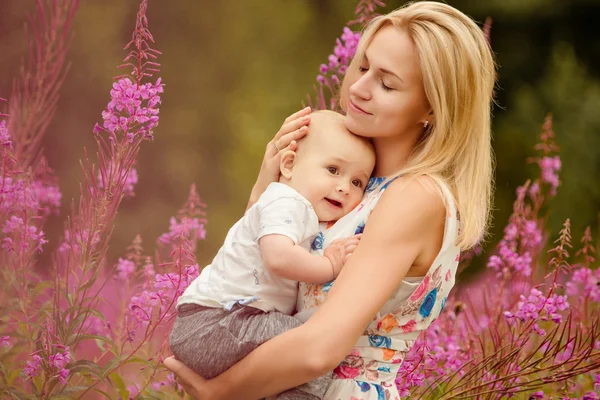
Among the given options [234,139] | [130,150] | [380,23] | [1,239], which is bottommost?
[234,139]

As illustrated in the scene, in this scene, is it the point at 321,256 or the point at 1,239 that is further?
the point at 1,239

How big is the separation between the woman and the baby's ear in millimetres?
40

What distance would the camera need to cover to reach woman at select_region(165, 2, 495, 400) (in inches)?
72.9

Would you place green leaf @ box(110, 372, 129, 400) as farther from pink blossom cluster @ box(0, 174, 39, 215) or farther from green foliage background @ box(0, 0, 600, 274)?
green foliage background @ box(0, 0, 600, 274)

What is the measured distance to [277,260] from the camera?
6.23ft

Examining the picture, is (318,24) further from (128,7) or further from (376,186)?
(376,186)

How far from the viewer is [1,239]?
2715mm

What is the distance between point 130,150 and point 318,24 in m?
5.59

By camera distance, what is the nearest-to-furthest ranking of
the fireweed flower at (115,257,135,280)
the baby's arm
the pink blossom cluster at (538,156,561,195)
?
1. the baby's arm
2. the fireweed flower at (115,257,135,280)
3. the pink blossom cluster at (538,156,561,195)

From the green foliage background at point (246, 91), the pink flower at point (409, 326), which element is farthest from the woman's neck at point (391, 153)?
the green foliage background at point (246, 91)

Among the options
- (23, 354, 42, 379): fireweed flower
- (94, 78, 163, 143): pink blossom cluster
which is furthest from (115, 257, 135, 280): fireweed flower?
(94, 78, 163, 143): pink blossom cluster

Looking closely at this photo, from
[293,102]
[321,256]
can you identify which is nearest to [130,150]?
[321,256]

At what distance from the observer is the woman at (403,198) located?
185 centimetres

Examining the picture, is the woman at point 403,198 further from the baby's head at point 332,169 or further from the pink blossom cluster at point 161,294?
the pink blossom cluster at point 161,294
